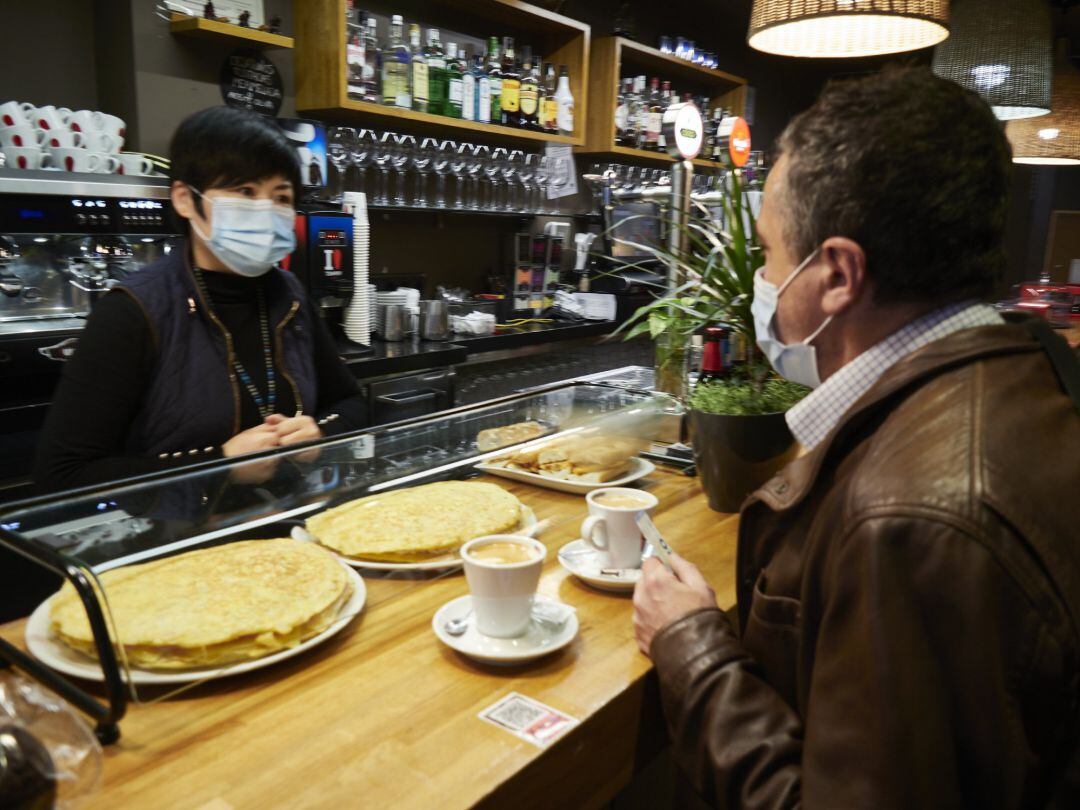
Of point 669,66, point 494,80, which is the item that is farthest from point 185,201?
point 669,66

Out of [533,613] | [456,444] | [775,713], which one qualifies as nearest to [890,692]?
[775,713]

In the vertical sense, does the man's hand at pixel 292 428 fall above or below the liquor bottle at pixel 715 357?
below

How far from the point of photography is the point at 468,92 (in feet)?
14.5

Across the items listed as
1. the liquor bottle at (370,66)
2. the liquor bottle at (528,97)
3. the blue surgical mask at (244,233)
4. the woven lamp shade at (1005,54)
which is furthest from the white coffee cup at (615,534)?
the liquor bottle at (528,97)

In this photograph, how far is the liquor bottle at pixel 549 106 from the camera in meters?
4.93

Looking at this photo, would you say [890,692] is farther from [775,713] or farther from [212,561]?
[212,561]

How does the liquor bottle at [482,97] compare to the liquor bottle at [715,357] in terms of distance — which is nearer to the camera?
the liquor bottle at [715,357]

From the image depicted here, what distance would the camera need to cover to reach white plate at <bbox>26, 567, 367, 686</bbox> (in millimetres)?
930

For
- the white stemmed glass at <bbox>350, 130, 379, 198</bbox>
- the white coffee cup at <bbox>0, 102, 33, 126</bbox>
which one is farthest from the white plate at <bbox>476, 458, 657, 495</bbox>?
the white stemmed glass at <bbox>350, 130, 379, 198</bbox>

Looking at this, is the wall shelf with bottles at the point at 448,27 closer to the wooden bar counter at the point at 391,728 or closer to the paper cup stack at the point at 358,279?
the paper cup stack at the point at 358,279

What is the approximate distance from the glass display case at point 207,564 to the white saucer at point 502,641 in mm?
128

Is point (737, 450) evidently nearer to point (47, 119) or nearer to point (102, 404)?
point (102, 404)

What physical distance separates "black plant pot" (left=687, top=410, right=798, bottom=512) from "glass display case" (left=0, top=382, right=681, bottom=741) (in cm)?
39

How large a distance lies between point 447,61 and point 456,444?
335cm
